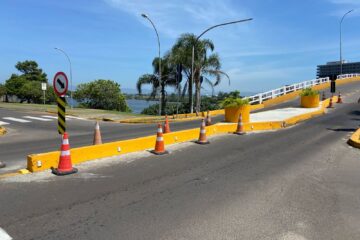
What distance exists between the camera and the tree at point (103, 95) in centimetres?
6606

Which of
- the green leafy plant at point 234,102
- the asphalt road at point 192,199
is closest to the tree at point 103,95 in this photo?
the green leafy plant at point 234,102

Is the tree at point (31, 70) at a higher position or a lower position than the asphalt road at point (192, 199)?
higher

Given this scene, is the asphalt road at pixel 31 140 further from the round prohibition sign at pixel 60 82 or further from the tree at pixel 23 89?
the tree at pixel 23 89

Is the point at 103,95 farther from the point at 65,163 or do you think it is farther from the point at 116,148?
the point at 65,163

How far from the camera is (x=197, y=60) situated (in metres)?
34.7

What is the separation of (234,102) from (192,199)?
1304 centimetres

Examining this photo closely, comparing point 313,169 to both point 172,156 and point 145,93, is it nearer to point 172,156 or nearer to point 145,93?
point 172,156

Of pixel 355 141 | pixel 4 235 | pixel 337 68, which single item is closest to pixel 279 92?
pixel 355 141

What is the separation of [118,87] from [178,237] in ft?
212

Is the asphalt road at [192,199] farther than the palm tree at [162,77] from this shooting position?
No

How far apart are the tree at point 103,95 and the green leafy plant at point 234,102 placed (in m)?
48.7

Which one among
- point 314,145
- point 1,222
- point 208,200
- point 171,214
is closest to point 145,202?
point 171,214

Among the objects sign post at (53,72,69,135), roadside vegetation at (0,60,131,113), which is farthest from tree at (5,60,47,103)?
sign post at (53,72,69,135)

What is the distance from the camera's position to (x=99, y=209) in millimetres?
5594
